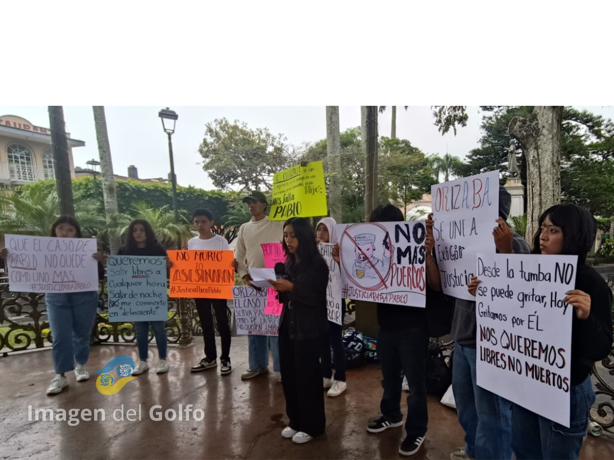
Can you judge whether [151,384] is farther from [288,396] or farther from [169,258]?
[288,396]

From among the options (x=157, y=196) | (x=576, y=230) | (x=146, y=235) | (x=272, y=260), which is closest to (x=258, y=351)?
(x=272, y=260)

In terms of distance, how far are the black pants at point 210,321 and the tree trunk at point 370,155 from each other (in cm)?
197

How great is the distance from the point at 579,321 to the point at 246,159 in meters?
9.97

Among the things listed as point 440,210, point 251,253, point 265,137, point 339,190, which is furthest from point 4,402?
point 265,137

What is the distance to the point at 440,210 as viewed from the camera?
7.34 feet

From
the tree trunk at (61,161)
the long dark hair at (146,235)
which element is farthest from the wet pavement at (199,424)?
the tree trunk at (61,161)

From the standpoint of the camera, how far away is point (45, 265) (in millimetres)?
3441

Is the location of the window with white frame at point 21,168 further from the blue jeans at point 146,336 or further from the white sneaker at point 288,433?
the white sneaker at point 288,433

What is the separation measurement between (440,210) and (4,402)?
4444mm

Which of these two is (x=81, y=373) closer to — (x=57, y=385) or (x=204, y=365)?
(x=57, y=385)

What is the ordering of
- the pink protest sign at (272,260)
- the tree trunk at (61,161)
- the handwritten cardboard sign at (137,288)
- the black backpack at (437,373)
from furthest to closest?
the tree trunk at (61,161) < the handwritten cardboard sign at (137,288) < the pink protest sign at (272,260) < the black backpack at (437,373)

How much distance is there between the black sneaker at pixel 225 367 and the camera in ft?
12.4

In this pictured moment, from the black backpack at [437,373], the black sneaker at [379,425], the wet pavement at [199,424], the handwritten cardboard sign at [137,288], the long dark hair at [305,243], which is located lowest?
the wet pavement at [199,424]

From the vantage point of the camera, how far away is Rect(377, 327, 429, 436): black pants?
2275mm
